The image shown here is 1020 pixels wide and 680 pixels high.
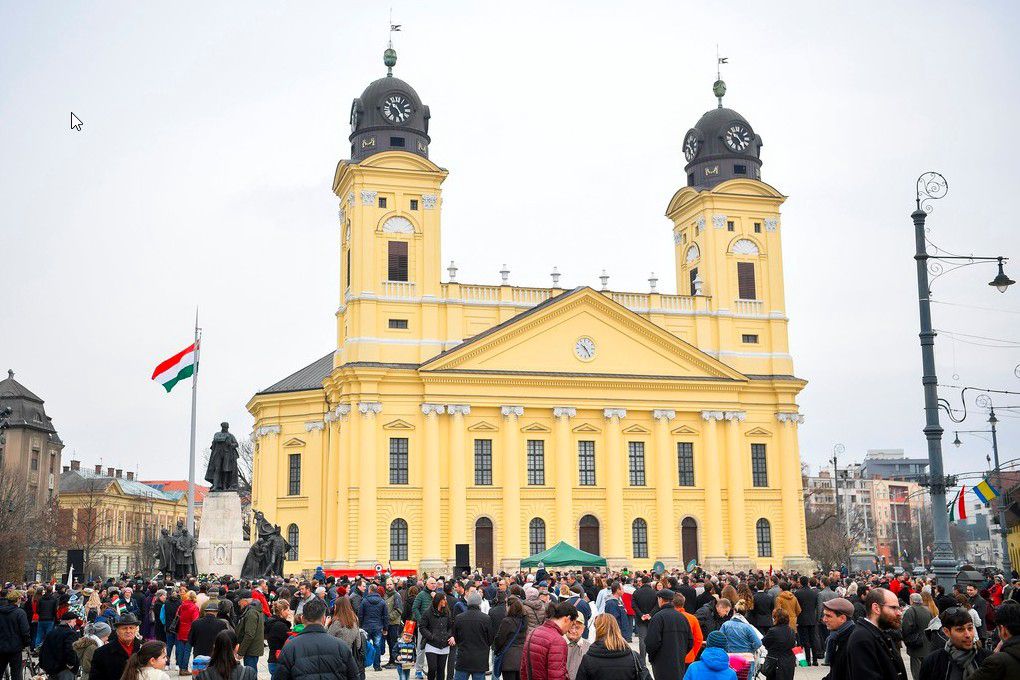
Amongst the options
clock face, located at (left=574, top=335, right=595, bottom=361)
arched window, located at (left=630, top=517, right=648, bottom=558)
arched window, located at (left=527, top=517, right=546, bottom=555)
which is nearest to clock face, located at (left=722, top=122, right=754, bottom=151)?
clock face, located at (left=574, top=335, right=595, bottom=361)

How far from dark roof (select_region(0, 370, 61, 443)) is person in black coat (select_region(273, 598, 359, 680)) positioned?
68676mm

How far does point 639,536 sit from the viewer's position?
5153 cm

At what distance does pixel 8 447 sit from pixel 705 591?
63685 mm

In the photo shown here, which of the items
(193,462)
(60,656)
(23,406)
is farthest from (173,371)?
(23,406)

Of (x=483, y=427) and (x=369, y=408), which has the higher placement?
(x=369, y=408)

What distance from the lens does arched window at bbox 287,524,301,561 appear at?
51.2m

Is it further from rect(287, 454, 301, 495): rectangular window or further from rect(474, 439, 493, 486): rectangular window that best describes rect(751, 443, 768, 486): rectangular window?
rect(287, 454, 301, 495): rectangular window

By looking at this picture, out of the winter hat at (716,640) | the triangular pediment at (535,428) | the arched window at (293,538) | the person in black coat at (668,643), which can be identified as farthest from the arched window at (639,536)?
the winter hat at (716,640)

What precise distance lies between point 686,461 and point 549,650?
4378 cm

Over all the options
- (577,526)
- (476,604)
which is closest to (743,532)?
(577,526)

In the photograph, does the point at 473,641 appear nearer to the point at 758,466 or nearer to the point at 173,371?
the point at 173,371

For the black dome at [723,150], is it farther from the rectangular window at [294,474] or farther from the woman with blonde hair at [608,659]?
the woman with blonde hair at [608,659]

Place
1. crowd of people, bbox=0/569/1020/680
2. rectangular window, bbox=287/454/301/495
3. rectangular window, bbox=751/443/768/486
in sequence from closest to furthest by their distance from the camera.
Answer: crowd of people, bbox=0/569/1020/680 → rectangular window, bbox=287/454/301/495 → rectangular window, bbox=751/443/768/486

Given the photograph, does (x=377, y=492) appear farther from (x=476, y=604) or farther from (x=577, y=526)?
(x=476, y=604)
